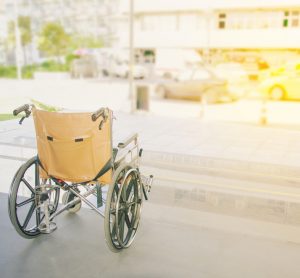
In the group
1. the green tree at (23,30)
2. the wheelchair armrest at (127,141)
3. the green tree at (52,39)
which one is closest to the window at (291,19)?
the green tree at (52,39)

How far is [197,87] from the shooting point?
502 inches

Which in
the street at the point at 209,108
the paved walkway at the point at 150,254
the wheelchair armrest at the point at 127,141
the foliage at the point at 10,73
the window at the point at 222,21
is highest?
the window at the point at 222,21

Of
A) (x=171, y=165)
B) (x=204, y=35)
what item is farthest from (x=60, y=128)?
(x=204, y=35)

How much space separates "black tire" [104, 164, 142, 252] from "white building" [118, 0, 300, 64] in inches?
591

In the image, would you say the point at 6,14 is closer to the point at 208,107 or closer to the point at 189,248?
the point at 208,107

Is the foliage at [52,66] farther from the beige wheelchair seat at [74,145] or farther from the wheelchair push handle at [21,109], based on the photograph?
the beige wheelchair seat at [74,145]

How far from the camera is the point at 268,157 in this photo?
231 inches

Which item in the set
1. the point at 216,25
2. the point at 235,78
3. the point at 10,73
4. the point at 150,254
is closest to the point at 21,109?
the point at 150,254

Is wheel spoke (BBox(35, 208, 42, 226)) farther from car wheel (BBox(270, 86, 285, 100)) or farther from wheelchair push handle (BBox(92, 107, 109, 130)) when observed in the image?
car wheel (BBox(270, 86, 285, 100))

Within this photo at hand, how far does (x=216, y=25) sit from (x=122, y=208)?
20429 mm

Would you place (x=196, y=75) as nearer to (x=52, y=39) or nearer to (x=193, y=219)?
(x=193, y=219)

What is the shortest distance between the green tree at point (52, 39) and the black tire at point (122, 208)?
2395cm

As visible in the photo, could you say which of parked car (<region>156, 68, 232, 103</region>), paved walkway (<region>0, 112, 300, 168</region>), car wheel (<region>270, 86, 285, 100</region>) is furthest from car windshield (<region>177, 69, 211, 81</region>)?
paved walkway (<region>0, 112, 300, 168</region>)

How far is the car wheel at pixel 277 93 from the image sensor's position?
39.2ft
